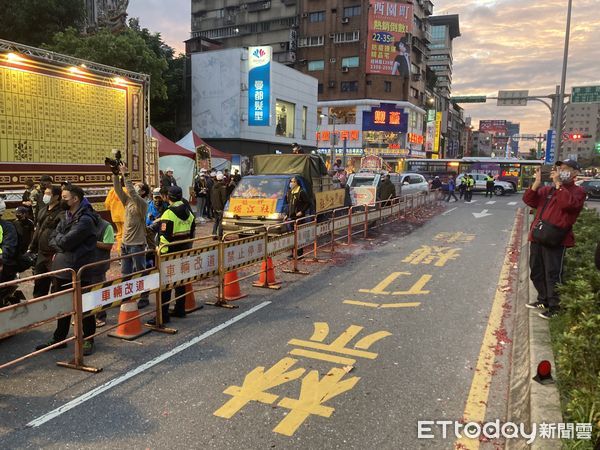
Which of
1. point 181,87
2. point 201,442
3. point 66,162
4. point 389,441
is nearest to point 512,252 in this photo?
point 389,441

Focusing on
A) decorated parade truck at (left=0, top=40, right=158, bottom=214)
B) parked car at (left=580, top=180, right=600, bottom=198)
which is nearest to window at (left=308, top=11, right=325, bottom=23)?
parked car at (left=580, top=180, right=600, bottom=198)

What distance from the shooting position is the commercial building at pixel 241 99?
3309 cm

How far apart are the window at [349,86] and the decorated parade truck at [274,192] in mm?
47439

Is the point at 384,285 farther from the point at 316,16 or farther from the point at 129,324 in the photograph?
the point at 316,16

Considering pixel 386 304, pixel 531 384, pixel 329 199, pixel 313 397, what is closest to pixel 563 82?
pixel 329 199

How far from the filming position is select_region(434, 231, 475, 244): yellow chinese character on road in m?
14.5

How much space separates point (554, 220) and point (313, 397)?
4232 millimetres

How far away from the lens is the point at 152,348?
18.9ft

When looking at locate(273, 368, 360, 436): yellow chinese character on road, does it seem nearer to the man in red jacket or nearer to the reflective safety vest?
the reflective safety vest

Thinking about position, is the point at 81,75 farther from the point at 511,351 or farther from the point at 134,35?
the point at 134,35

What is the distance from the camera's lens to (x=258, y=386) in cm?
472

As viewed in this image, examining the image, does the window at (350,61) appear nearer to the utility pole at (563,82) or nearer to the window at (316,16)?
the window at (316,16)

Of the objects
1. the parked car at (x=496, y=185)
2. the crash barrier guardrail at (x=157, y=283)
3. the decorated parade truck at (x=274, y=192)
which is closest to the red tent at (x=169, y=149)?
the decorated parade truck at (x=274, y=192)

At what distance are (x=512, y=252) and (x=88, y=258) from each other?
35.4 feet
